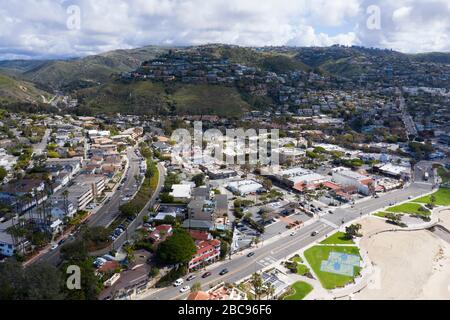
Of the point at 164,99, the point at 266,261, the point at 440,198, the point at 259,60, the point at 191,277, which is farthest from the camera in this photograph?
the point at 259,60

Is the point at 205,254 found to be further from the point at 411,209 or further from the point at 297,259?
the point at 411,209

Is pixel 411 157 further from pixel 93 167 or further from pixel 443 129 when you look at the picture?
pixel 93 167

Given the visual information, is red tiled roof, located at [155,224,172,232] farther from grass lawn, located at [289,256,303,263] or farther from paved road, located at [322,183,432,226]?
paved road, located at [322,183,432,226]

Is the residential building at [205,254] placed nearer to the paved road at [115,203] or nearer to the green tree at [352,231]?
the paved road at [115,203]

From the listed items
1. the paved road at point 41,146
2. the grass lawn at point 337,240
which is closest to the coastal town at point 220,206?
the grass lawn at point 337,240

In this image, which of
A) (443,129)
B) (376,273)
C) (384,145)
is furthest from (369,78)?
(376,273)

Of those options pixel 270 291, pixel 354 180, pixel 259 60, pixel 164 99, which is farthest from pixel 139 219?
pixel 259 60
